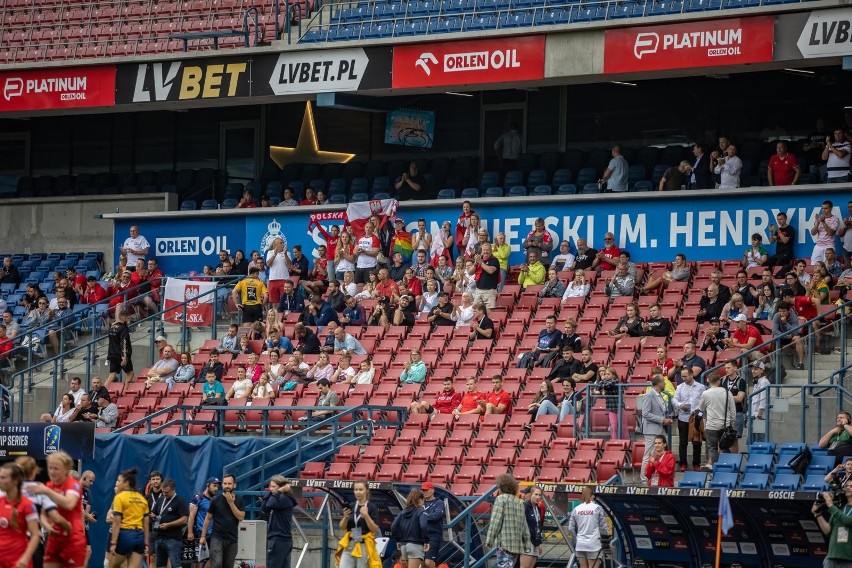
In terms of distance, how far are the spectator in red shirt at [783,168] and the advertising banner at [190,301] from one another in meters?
10.1

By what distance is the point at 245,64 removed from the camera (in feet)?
100

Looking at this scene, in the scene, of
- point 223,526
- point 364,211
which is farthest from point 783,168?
point 223,526

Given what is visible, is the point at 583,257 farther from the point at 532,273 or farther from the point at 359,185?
the point at 359,185

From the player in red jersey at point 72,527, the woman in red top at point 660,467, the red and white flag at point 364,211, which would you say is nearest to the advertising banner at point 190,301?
the red and white flag at point 364,211

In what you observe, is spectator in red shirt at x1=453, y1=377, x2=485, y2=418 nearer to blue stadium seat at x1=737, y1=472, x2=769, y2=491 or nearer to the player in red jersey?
blue stadium seat at x1=737, y1=472, x2=769, y2=491

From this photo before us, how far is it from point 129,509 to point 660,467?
6.30 m

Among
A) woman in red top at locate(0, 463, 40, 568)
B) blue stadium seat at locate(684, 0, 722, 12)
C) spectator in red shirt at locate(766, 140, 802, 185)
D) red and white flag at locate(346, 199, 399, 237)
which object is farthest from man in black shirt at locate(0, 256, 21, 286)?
woman in red top at locate(0, 463, 40, 568)

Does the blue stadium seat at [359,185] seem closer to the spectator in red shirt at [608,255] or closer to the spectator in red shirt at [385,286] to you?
the spectator in red shirt at [385,286]

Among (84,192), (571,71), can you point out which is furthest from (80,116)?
(571,71)

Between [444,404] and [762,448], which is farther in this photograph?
[444,404]

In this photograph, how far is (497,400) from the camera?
2303 centimetres

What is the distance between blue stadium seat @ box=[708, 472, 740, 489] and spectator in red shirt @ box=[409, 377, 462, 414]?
5.39m

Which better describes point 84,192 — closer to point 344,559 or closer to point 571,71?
point 571,71

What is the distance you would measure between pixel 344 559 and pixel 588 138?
48.7 feet
